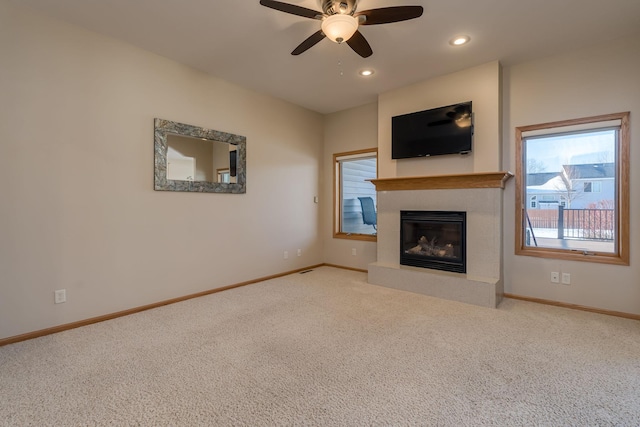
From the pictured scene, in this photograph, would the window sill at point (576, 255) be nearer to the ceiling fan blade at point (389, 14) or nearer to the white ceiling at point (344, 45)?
the white ceiling at point (344, 45)

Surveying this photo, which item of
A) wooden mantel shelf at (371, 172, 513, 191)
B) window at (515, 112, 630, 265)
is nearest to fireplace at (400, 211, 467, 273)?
wooden mantel shelf at (371, 172, 513, 191)

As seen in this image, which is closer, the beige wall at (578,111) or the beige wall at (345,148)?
the beige wall at (578,111)

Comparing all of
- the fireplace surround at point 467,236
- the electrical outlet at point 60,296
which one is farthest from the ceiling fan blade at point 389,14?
the electrical outlet at point 60,296

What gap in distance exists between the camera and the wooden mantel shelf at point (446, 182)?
333 cm

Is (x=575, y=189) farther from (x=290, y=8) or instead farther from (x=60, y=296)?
(x=60, y=296)

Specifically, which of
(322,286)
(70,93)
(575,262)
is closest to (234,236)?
(322,286)

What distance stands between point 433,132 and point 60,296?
4339 mm

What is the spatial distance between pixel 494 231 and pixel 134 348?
368cm

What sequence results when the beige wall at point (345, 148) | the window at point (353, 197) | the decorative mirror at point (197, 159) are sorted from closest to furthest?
the decorative mirror at point (197, 159) → the beige wall at point (345, 148) → the window at point (353, 197)

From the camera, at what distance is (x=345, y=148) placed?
16.9 ft

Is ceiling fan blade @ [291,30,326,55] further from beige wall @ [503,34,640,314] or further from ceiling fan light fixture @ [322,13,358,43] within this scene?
beige wall @ [503,34,640,314]

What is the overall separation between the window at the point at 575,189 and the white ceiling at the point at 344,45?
89cm

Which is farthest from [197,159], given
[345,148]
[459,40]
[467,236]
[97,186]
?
[467,236]

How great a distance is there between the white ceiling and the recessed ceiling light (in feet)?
0.22
